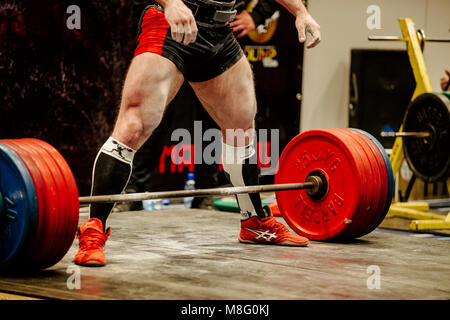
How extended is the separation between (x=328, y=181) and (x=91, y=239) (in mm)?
1050

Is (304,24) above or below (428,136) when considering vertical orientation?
above

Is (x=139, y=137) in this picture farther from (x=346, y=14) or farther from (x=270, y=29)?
(x=346, y=14)

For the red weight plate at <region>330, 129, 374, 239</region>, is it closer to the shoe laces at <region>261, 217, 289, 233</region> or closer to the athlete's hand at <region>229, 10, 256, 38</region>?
the shoe laces at <region>261, 217, 289, 233</region>

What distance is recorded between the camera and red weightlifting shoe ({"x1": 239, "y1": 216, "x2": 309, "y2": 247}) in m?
2.69

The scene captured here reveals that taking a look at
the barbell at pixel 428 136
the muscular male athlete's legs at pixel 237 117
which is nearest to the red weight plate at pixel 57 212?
the muscular male athlete's legs at pixel 237 117

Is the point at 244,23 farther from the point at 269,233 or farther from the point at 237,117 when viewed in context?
the point at 269,233

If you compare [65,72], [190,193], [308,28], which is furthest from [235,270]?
[65,72]

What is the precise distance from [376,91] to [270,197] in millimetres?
1464

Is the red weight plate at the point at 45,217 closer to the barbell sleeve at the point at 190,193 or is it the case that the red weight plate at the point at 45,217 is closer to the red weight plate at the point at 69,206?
the red weight plate at the point at 69,206

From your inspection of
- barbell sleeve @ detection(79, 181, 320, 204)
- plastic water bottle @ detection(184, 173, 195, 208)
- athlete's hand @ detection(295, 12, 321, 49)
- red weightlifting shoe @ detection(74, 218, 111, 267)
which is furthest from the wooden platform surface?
plastic water bottle @ detection(184, 173, 195, 208)

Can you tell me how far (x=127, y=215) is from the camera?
3527 mm

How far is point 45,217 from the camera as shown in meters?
1.90

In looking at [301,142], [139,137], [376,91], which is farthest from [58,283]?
[376,91]

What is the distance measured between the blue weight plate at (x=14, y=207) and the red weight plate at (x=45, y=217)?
0.09ft
